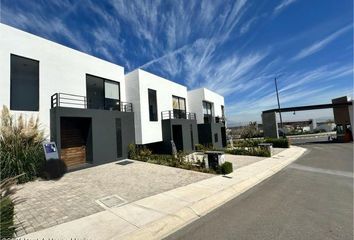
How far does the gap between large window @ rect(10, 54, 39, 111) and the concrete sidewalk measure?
818cm

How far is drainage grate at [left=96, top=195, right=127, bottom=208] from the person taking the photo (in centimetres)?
634

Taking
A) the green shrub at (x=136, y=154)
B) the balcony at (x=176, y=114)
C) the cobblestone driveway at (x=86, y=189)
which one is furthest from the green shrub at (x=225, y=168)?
the balcony at (x=176, y=114)

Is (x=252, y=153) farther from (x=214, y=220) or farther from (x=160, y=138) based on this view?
(x=214, y=220)

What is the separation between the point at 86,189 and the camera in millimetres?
8055

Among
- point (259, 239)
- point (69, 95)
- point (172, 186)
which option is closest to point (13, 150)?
point (69, 95)

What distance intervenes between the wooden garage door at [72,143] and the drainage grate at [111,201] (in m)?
6.64

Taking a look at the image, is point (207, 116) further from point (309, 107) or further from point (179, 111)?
point (309, 107)

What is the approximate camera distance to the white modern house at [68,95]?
407 inches

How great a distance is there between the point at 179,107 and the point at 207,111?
5840 millimetres

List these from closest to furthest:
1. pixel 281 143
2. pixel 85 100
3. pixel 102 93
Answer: pixel 85 100
pixel 102 93
pixel 281 143

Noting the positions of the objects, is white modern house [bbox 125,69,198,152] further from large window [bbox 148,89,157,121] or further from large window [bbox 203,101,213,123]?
large window [bbox 203,101,213,123]

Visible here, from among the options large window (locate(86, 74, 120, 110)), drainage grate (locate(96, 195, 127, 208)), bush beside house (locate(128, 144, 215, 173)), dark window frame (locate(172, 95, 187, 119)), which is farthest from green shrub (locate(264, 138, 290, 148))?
drainage grate (locate(96, 195, 127, 208))

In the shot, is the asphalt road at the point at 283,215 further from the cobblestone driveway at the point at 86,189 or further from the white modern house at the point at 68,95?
the white modern house at the point at 68,95

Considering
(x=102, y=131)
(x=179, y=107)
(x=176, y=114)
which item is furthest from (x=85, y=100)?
(x=179, y=107)
